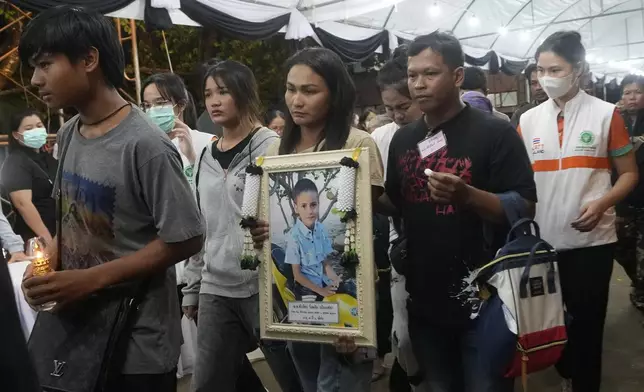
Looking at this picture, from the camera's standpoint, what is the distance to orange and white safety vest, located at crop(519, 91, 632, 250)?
8.95 ft

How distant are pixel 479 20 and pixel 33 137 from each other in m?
10.4

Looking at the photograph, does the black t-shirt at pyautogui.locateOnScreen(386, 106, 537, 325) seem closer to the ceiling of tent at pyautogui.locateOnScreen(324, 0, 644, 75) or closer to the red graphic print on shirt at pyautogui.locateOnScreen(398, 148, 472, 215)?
the red graphic print on shirt at pyautogui.locateOnScreen(398, 148, 472, 215)

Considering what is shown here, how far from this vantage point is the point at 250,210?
2.01 metres

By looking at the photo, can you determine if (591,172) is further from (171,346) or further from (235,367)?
(171,346)

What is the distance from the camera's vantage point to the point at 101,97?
165cm

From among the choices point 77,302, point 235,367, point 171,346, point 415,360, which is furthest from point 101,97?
point 415,360

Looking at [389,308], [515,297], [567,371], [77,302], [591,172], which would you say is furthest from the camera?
[389,308]

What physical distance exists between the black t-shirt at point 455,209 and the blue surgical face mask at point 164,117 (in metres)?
1.60

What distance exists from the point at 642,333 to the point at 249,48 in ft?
26.3

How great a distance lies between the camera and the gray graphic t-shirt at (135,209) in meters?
1.57

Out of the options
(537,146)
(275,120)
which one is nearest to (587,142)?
(537,146)

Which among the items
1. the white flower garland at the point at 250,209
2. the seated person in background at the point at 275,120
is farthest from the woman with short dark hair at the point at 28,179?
the white flower garland at the point at 250,209

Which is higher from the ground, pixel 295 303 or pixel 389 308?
pixel 295 303

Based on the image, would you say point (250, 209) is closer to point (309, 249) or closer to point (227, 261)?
point (309, 249)
